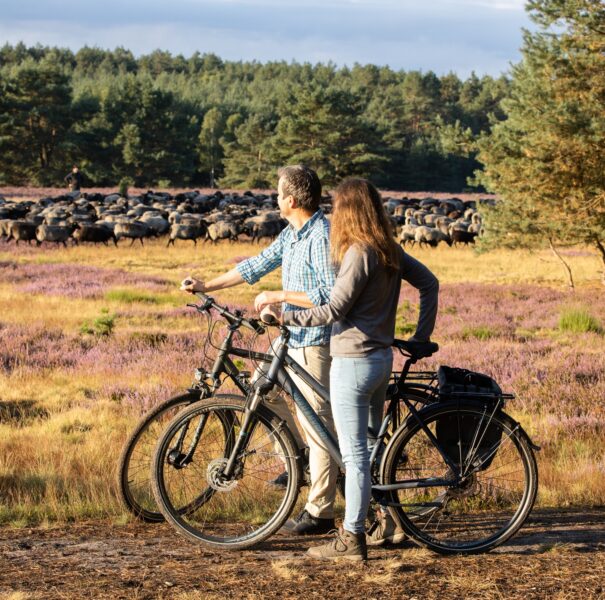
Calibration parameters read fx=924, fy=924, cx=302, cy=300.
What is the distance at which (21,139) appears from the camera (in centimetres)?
8569

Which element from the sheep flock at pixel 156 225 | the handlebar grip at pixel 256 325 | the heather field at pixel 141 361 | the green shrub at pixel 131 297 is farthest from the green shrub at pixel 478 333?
the sheep flock at pixel 156 225

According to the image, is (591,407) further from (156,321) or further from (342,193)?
(156,321)

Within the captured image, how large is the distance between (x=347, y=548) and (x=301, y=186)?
2.09m

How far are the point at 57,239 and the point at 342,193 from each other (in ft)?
101

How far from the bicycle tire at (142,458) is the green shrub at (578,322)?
1237 centimetres

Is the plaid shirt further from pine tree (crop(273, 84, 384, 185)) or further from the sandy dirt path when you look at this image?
pine tree (crop(273, 84, 384, 185))

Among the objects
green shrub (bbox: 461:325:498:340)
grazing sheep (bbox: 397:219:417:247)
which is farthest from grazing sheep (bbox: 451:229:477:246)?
green shrub (bbox: 461:325:498:340)

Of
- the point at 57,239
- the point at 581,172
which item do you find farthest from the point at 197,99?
the point at 581,172

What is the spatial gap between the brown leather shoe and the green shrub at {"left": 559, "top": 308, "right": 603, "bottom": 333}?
12540 millimetres

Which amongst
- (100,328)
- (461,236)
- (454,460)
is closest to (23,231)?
(461,236)

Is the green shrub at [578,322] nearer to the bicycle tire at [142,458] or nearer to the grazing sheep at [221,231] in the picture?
the bicycle tire at [142,458]

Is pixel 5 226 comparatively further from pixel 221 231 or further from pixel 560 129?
pixel 560 129

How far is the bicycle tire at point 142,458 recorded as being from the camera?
17.7 ft

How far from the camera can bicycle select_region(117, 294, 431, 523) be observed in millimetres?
5309
